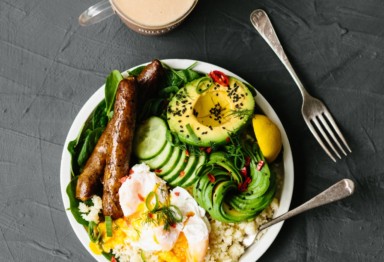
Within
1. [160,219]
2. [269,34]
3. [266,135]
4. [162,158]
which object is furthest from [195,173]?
[269,34]

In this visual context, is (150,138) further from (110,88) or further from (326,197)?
(326,197)


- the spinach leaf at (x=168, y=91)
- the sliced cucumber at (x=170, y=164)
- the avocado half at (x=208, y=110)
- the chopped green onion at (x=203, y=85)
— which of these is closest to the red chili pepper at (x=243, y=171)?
the avocado half at (x=208, y=110)

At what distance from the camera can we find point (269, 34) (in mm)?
2934

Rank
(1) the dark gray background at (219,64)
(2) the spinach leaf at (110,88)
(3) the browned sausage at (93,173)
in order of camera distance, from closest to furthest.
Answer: (3) the browned sausage at (93,173) → (2) the spinach leaf at (110,88) → (1) the dark gray background at (219,64)

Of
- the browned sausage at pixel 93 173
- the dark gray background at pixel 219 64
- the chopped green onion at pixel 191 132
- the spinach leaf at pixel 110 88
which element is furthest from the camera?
the dark gray background at pixel 219 64

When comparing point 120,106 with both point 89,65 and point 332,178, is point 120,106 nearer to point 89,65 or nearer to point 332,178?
point 89,65

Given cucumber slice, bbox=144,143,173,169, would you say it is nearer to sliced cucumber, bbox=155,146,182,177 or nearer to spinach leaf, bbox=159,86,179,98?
Result: sliced cucumber, bbox=155,146,182,177

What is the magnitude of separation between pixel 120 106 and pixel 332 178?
1116 mm

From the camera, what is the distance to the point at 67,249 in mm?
2898

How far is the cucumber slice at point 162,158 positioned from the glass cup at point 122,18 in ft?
1.80

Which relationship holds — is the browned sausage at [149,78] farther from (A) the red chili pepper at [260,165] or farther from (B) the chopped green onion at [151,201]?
(A) the red chili pepper at [260,165]

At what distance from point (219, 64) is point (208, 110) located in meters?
0.36

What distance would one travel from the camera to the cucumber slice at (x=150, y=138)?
2.70 metres

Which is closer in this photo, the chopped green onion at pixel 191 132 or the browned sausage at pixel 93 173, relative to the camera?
the chopped green onion at pixel 191 132
